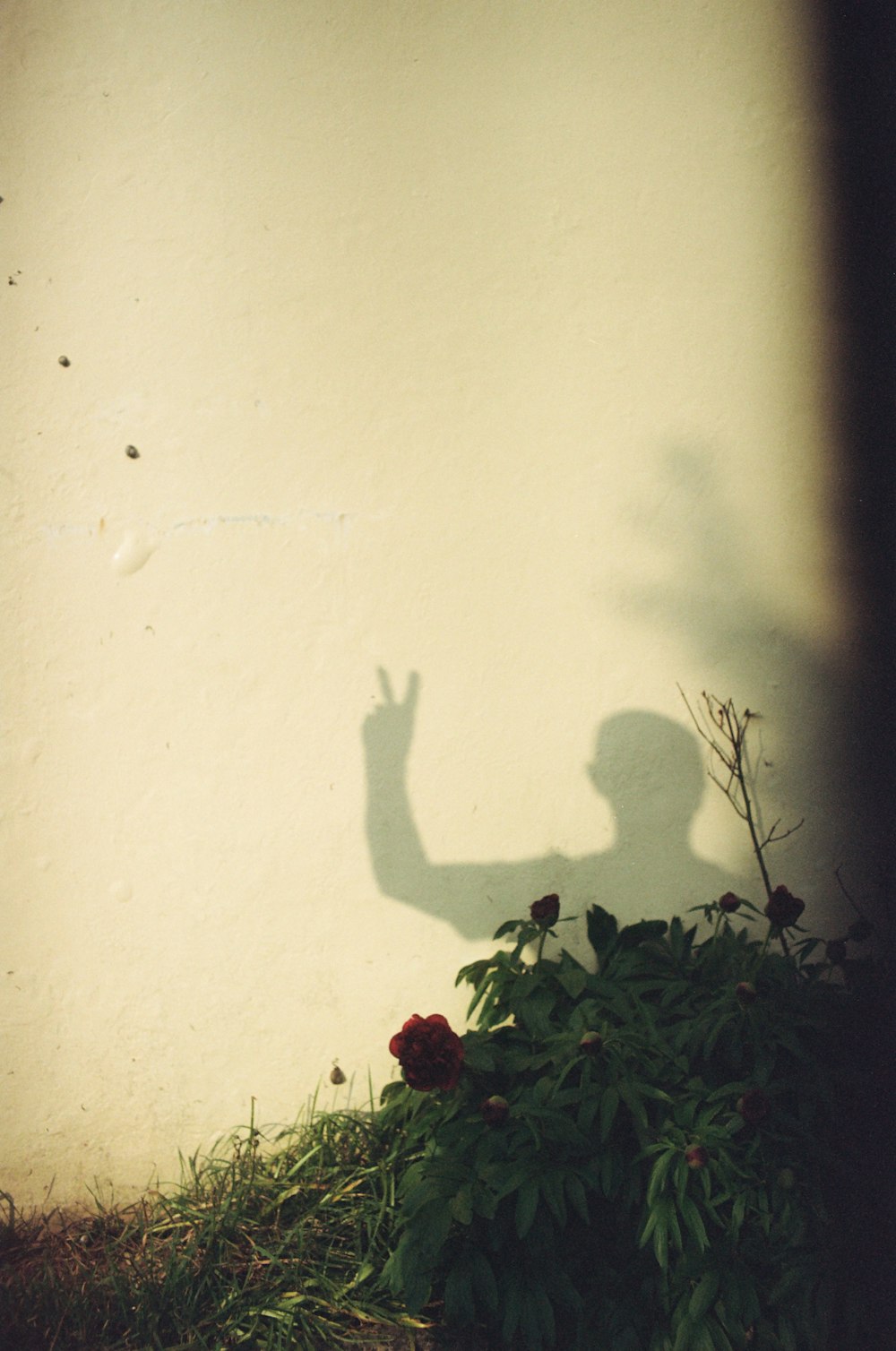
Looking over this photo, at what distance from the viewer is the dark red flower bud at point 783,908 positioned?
1.74 m

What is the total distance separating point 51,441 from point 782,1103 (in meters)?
2.46

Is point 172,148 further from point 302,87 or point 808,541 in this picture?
point 808,541

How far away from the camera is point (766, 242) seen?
209 centimetres

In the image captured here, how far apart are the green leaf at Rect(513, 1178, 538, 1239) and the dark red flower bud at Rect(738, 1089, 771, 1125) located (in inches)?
17.7

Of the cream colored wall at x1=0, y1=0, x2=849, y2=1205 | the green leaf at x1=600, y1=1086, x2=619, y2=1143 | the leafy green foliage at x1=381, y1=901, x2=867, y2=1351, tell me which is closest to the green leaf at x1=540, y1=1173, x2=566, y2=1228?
the leafy green foliage at x1=381, y1=901, x2=867, y2=1351

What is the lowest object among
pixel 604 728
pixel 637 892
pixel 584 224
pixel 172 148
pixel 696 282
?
pixel 637 892

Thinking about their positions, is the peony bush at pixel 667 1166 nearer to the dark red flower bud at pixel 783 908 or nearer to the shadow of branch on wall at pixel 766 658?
the dark red flower bud at pixel 783 908

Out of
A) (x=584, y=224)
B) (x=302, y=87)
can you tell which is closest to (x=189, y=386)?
(x=302, y=87)

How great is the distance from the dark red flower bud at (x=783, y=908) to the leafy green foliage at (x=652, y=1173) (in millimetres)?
65

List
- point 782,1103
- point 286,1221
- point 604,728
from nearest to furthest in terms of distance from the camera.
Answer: point 782,1103 → point 286,1221 → point 604,728

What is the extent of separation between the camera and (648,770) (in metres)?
2.22

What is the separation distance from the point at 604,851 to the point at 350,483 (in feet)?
4.09

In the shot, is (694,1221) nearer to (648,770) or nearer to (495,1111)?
(495,1111)

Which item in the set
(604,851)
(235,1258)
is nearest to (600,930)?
(604,851)
